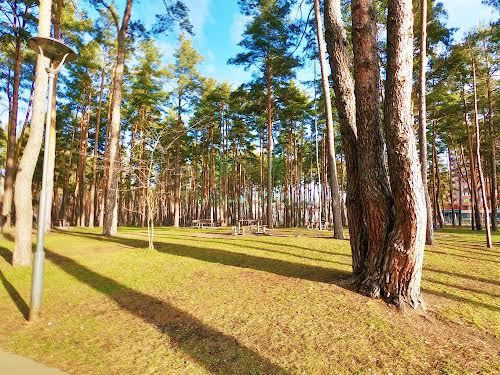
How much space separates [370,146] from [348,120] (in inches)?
29.7

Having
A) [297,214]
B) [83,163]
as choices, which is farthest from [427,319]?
[297,214]

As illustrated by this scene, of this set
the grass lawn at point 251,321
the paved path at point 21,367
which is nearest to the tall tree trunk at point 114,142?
the grass lawn at point 251,321

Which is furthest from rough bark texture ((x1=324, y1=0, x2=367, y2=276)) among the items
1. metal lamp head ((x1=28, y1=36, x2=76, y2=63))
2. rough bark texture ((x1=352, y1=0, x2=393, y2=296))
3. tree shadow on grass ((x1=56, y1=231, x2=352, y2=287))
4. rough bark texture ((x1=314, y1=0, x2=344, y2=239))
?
rough bark texture ((x1=314, y1=0, x2=344, y2=239))

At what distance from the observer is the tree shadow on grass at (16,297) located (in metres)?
5.61

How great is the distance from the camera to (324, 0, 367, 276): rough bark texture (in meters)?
5.32

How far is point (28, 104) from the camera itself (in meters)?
21.3

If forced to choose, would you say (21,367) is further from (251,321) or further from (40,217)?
(251,321)

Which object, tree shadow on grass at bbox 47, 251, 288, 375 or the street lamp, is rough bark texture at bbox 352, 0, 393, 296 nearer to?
tree shadow on grass at bbox 47, 251, 288, 375

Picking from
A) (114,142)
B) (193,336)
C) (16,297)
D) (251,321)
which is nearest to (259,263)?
(251,321)

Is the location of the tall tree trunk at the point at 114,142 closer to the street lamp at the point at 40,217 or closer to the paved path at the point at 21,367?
the street lamp at the point at 40,217

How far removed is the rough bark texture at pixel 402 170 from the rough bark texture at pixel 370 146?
0.87 feet

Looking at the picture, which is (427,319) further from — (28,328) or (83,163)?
(83,163)

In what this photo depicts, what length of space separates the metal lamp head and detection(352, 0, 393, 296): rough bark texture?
17.1ft

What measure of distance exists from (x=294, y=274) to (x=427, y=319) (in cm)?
276
